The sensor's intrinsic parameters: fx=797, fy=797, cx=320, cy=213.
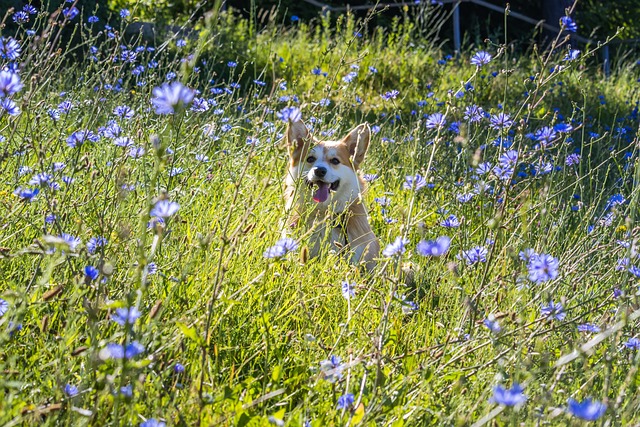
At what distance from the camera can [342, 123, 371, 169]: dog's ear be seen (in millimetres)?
3882

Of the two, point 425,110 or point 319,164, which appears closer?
point 319,164

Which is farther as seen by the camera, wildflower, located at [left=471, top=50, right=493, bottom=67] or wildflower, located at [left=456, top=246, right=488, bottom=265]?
wildflower, located at [left=471, top=50, right=493, bottom=67]

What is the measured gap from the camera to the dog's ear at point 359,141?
153 inches

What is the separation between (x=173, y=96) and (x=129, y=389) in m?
0.60

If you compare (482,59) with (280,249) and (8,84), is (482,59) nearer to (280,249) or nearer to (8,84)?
(280,249)

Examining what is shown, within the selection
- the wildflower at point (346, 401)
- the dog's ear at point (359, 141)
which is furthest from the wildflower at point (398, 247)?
the dog's ear at point (359, 141)

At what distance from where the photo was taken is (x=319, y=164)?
432cm

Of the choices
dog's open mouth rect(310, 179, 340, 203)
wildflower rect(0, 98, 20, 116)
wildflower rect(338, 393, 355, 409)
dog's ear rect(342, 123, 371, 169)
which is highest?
wildflower rect(0, 98, 20, 116)

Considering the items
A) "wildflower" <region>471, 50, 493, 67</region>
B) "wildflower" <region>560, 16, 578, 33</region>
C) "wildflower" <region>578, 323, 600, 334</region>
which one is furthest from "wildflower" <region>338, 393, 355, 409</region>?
"wildflower" <region>471, 50, 493, 67</region>

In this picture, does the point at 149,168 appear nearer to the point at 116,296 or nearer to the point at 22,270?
the point at 22,270

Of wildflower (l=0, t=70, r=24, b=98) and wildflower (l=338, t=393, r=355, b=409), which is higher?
wildflower (l=0, t=70, r=24, b=98)

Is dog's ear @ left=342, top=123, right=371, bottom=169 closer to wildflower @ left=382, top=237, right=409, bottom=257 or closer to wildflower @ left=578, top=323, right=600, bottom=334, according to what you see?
wildflower @ left=578, top=323, right=600, bottom=334

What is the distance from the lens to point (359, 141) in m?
3.83

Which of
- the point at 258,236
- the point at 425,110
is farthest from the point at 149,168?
the point at 425,110
